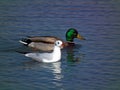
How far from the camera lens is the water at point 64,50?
15961 millimetres

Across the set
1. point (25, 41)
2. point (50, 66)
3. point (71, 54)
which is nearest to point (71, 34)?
point (25, 41)

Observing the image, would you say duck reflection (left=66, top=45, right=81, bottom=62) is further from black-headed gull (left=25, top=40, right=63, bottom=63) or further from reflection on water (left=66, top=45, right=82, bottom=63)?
black-headed gull (left=25, top=40, right=63, bottom=63)

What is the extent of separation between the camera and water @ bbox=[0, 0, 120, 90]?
1596 centimetres

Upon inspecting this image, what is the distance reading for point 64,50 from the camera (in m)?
20.9

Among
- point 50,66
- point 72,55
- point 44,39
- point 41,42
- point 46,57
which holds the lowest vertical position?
point 50,66

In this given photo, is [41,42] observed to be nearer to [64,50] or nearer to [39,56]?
[64,50]

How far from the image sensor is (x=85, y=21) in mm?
24328

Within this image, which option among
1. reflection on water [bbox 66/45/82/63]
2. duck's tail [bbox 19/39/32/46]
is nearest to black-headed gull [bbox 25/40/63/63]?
reflection on water [bbox 66/45/82/63]

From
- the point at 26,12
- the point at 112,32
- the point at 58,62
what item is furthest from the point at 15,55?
the point at 26,12

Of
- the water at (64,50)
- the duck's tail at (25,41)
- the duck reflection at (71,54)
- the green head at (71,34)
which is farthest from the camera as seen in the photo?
the green head at (71,34)

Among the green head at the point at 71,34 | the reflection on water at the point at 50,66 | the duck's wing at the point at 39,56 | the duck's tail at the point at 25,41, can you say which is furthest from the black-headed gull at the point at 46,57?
the green head at the point at 71,34

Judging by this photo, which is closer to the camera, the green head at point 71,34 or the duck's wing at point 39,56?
the duck's wing at point 39,56

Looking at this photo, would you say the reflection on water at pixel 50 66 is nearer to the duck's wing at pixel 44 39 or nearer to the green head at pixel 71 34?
the duck's wing at pixel 44 39

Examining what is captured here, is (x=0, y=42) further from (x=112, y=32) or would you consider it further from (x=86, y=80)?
(x=86, y=80)
